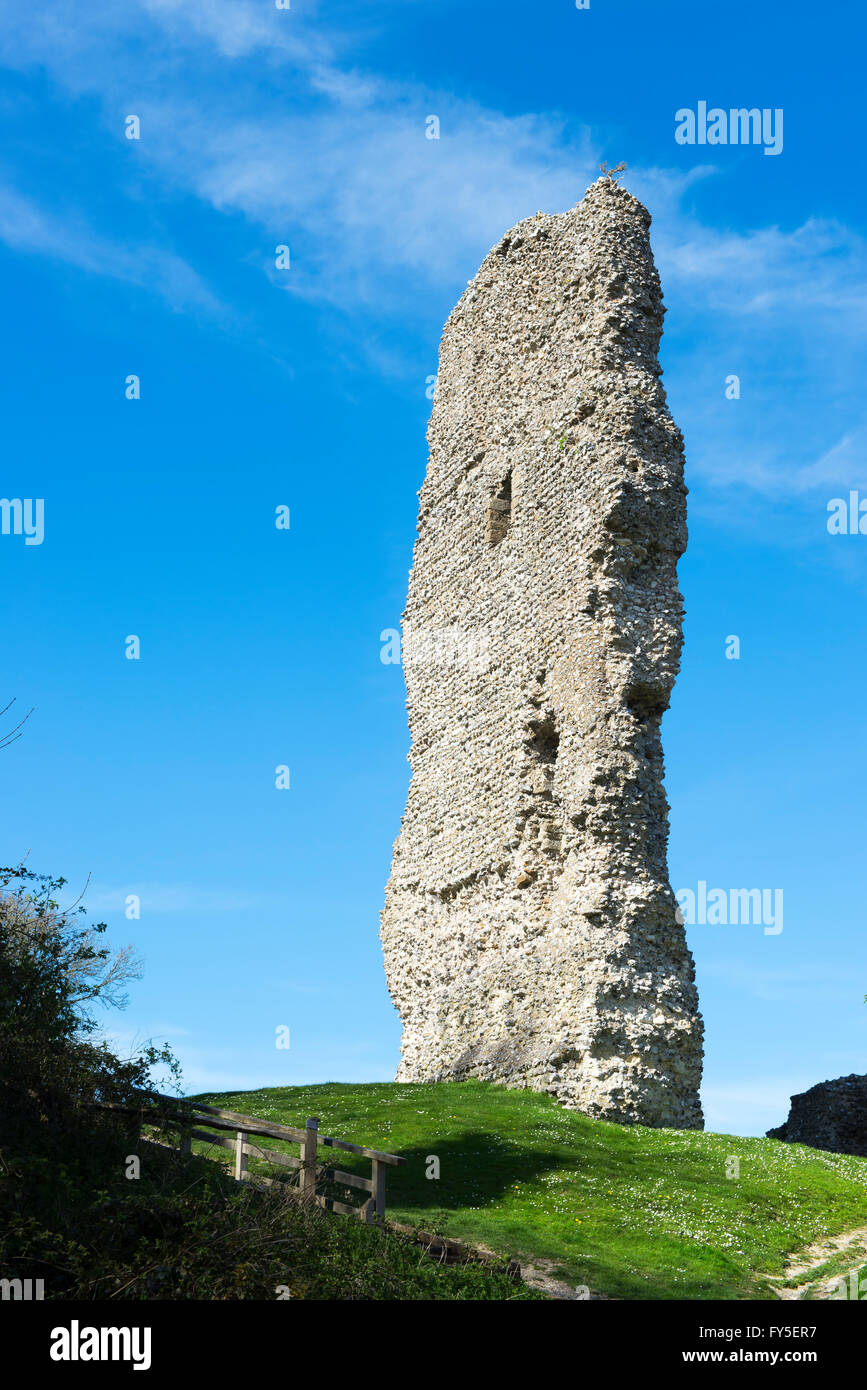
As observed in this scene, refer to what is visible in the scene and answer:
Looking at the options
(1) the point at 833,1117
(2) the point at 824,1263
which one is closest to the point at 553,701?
(1) the point at 833,1117

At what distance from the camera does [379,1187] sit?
467 inches

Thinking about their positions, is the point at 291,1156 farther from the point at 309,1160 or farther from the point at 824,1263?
the point at 824,1263

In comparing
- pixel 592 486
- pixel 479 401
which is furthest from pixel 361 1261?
pixel 479 401

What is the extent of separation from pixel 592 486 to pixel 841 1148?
38.4 feet

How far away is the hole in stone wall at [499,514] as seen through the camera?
2483cm

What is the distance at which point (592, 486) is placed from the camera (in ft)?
70.4

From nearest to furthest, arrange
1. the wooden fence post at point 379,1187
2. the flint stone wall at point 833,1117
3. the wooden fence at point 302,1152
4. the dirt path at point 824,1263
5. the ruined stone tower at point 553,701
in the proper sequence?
the wooden fence at point 302,1152
the wooden fence post at point 379,1187
the dirt path at point 824,1263
the ruined stone tower at point 553,701
the flint stone wall at point 833,1117

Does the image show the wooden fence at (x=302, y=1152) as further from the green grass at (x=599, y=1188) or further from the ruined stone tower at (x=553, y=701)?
the ruined stone tower at (x=553, y=701)

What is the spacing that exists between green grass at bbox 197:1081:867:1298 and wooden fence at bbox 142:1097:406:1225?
1.14m

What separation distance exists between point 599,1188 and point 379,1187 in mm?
3868

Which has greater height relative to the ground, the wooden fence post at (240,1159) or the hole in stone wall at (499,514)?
the hole in stone wall at (499,514)

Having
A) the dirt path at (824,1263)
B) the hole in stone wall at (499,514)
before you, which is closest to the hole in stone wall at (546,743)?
the hole in stone wall at (499,514)

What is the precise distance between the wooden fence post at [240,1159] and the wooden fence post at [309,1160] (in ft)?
1.83
